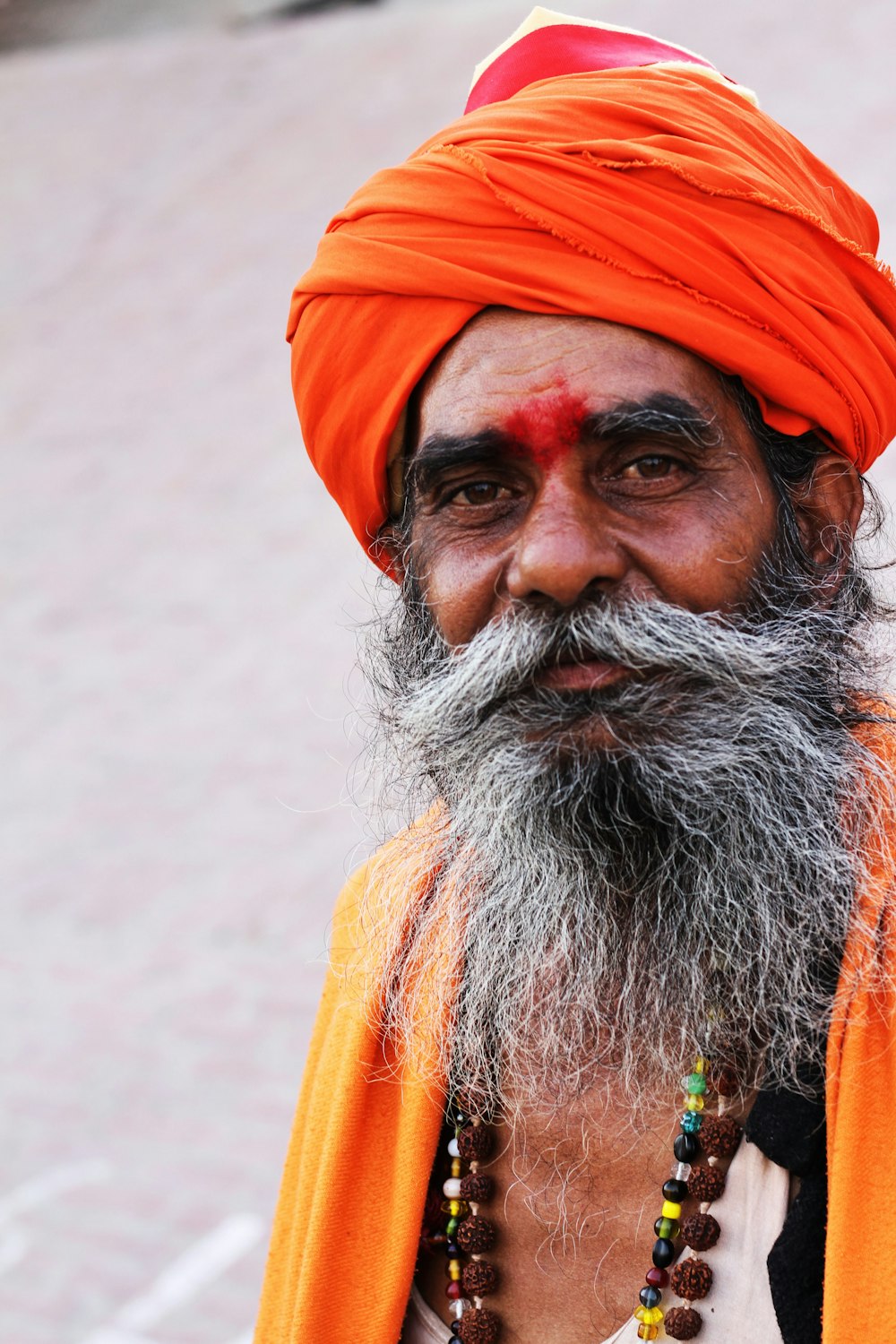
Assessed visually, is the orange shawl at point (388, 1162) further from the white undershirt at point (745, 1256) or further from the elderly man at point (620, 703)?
the white undershirt at point (745, 1256)

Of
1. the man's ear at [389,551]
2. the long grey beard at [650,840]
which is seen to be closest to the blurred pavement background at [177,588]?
the man's ear at [389,551]

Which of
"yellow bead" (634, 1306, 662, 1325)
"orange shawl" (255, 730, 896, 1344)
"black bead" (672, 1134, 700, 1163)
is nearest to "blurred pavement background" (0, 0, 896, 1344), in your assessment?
"orange shawl" (255, 730, 896, 1344)

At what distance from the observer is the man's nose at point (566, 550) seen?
5.65 ft

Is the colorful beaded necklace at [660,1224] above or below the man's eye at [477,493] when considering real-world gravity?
below

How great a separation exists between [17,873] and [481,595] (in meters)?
4.86

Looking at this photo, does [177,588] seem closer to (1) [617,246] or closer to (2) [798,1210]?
(1) [617,246]

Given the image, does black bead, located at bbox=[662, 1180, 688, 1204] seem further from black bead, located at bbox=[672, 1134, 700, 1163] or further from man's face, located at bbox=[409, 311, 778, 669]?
man's face, located at bbox=[409, 311, 778, 669]

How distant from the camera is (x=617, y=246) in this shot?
5.77 feet

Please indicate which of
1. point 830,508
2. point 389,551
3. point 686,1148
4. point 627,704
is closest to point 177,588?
point 389,551

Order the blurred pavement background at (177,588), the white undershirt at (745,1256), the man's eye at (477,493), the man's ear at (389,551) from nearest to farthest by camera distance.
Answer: the white undershirt at (745,1256), the man's eye at (477,493), the man's ear at (389,551), the blurred pavement background at (177,588)

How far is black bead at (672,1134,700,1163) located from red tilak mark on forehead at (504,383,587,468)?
2.83ft

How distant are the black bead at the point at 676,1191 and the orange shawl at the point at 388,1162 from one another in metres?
0.23

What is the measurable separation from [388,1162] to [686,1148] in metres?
0.46

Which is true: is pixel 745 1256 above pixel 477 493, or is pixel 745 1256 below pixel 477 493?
below
